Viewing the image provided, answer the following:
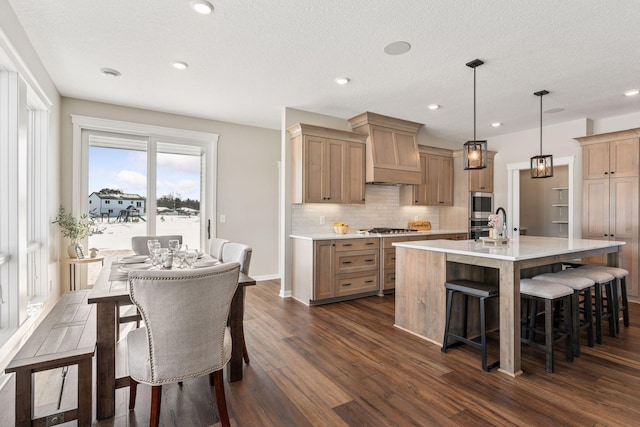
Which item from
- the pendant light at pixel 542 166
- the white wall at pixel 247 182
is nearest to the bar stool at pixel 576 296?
the pendant light at pixel 542 166

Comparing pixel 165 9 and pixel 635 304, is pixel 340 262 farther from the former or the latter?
pixel 635 304

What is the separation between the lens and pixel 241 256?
266 cm

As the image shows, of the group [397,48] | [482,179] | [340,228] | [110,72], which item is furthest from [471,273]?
[110,72]

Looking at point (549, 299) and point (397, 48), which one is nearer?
point (549, 299)

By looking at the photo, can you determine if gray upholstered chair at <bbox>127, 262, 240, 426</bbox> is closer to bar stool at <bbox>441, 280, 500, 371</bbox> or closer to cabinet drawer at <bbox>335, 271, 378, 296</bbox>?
bar stool at <bbox>441, 280, 500, 371</bbox>

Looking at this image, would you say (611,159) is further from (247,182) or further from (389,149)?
(247,182)

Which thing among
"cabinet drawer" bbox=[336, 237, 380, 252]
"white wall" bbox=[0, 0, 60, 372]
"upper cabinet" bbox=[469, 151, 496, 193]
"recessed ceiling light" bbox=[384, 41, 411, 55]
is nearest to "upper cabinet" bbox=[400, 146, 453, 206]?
"upper cabinet" bbox=[469, 151, 496, 193]

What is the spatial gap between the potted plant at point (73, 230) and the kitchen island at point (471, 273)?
3.84 meters

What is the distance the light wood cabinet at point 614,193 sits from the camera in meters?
4.41

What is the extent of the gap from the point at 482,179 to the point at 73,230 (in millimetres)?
6546

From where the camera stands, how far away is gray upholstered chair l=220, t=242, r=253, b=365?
2.60 metres

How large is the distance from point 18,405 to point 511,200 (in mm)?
6945

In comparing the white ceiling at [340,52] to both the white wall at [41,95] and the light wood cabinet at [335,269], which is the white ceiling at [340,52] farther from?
the light wood cabinet at [335,269]

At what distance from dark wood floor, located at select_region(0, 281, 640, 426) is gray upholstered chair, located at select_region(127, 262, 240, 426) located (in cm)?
42
